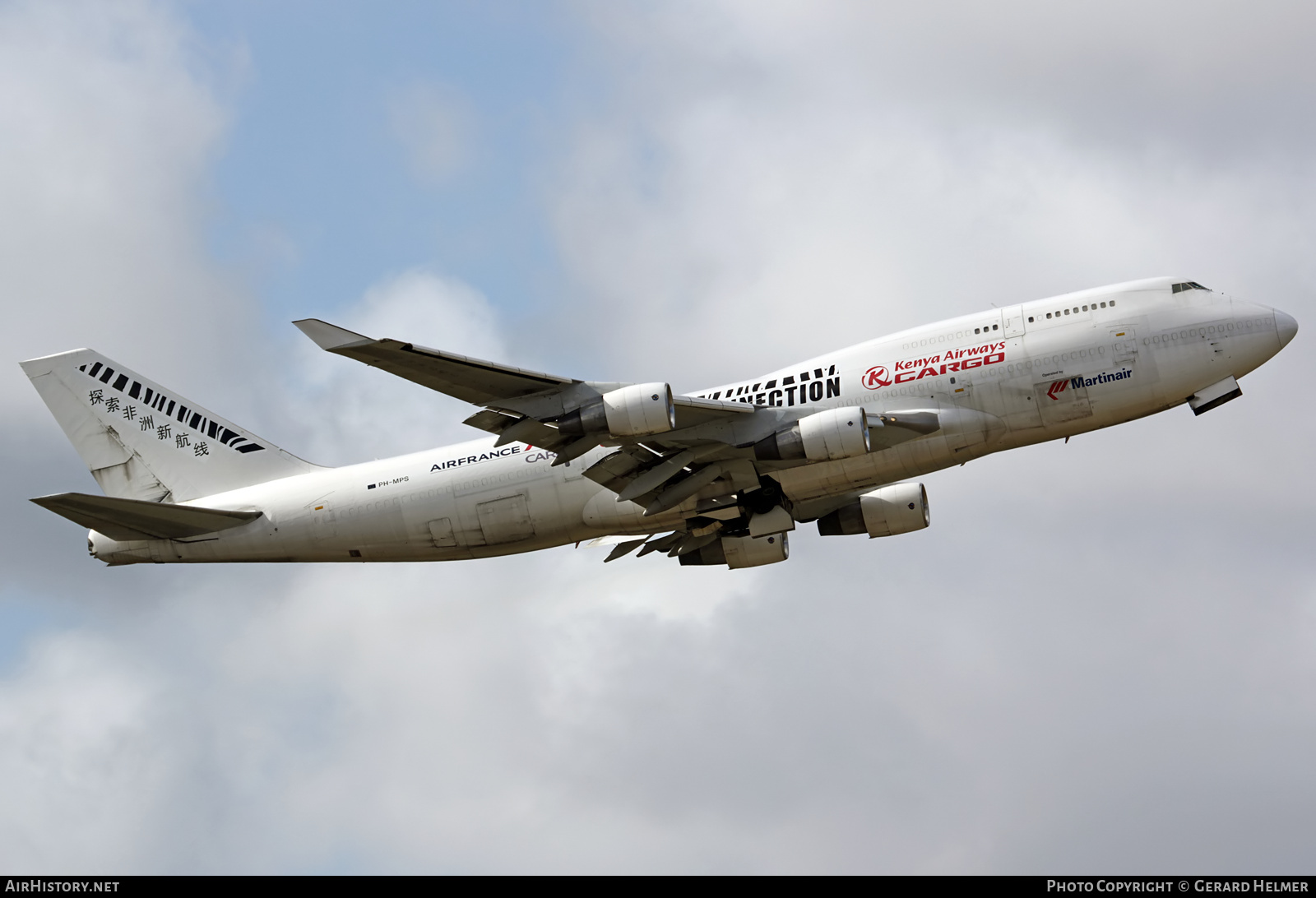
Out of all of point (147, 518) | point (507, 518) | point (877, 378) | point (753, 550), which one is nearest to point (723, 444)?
point (877, 378)

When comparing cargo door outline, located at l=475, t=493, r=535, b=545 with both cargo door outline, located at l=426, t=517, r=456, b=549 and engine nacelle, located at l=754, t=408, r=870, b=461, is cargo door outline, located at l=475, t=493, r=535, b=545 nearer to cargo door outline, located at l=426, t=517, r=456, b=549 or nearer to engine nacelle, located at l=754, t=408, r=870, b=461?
cargo door outline, located at l=426, t=517, r=456, b=549

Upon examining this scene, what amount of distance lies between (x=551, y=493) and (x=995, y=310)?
14.2 meters

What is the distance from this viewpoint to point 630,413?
37562 millimetres

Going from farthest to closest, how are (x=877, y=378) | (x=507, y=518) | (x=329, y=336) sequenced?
(x=507, y=518) → (x=877, y=378) → (x=329, y=336)

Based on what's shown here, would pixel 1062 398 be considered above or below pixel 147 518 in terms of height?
below

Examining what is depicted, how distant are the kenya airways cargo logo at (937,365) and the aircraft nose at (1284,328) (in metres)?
7.73

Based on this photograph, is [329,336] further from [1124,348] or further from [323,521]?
[1124,348]

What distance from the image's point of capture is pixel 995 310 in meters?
41.0

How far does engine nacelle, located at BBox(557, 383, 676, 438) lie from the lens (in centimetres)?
3759

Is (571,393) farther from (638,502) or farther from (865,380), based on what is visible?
(865,380)

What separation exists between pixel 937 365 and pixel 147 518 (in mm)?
24684

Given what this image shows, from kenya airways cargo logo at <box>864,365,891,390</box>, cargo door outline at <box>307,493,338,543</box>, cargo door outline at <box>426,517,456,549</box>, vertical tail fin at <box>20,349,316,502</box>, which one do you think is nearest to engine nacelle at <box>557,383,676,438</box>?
kenya airways cargo logo at <box>864,365,891,390</box>

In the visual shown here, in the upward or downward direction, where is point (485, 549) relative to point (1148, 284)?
downward
